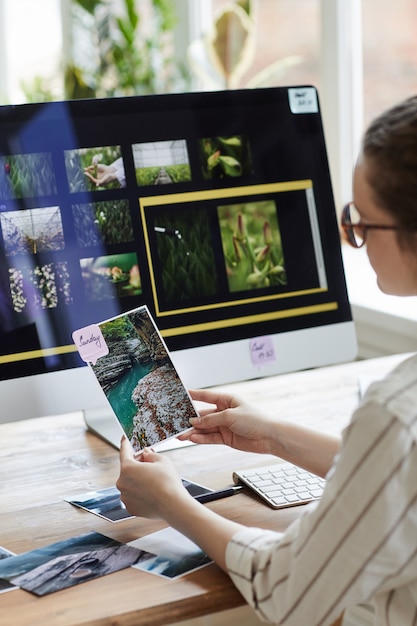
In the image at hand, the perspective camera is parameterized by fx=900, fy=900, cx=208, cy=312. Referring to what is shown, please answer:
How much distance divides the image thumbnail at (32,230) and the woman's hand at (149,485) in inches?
15.1

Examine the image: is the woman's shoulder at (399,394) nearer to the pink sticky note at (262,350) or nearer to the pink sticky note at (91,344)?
the pink sticky note at (91,344)

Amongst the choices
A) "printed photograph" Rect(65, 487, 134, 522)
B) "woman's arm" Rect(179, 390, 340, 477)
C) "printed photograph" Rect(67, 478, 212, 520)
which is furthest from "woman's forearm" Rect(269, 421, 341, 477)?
"printed photograph" Rect(65, 487, 134, 522)

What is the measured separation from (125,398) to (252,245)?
0.40 metres

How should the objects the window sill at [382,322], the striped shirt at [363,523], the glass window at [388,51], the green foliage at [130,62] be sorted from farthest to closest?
the green foliage at [130,62]
the glass window at [388,51]
the window sill at [382,322]
the striped shirt at [363,523]

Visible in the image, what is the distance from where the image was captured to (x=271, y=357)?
5.07 ft

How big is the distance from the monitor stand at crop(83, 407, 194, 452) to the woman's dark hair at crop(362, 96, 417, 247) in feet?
2.24

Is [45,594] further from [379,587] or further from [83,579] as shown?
[379,587]

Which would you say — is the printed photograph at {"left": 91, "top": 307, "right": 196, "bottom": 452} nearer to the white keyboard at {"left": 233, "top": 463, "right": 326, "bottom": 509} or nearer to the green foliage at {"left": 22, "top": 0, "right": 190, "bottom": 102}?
the white keyboard at {"left": 233, "top": 463, "right": 326, "bottom": 509}

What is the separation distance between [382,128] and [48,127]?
65cm

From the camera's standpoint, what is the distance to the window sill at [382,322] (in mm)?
2275

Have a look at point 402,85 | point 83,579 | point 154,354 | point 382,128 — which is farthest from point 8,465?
point 402,85

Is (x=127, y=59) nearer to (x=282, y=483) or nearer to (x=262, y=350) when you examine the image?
(x=262, y=350)

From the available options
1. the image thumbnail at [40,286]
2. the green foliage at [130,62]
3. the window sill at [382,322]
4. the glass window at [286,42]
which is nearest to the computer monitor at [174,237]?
the image thumbnail at [40,286]

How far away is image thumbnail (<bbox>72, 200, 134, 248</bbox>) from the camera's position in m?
1.41
